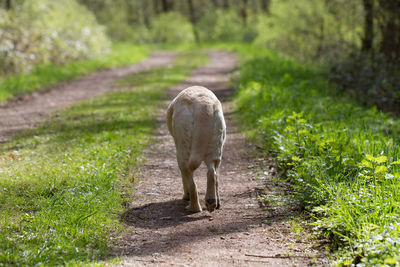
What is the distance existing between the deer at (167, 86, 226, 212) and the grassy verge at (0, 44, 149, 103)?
8.41 meters

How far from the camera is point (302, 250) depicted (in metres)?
4.18

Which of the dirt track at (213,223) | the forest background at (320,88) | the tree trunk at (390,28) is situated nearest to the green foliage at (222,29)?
the forest background at (320,88)

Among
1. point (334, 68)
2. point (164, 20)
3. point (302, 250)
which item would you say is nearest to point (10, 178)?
point (302, 250)

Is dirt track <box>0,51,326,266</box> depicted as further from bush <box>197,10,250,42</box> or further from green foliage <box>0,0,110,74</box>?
bush <box>197,10,250,42</box>

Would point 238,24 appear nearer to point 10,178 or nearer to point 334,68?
point 334,68

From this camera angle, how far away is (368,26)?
15758 millimetres

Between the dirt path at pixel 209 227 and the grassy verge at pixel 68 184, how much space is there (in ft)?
0.94

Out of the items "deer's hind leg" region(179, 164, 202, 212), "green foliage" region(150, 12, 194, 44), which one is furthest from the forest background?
"green foliage" region(150, 12, 194, 44)

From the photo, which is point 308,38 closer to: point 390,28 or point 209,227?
point 390,28

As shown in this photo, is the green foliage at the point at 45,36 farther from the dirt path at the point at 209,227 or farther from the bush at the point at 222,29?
the bush at the point at 222,29

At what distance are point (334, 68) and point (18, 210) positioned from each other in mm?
11528

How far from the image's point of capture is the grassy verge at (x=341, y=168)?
3.77m

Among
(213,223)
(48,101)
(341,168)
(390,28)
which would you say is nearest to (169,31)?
(390,28)

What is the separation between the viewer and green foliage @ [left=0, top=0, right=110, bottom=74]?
48.7ft
